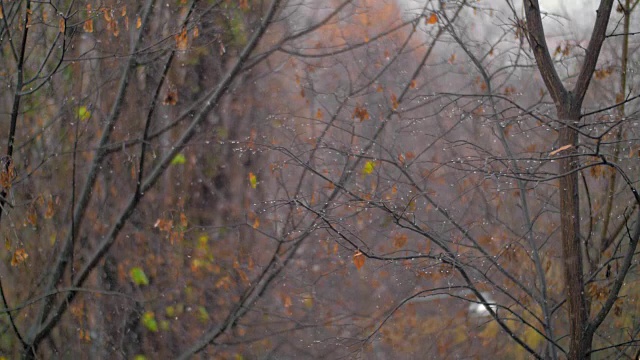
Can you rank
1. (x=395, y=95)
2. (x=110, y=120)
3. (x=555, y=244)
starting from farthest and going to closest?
(x=395, y=95), (x=110, y=120), (x=555, y=244)

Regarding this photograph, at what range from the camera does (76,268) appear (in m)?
5.45

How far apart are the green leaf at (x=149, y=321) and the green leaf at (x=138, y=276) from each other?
0.73 ft

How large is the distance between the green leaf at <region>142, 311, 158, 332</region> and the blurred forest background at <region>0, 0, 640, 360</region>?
14 mm

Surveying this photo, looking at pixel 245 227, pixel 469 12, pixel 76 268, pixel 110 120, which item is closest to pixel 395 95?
pixel 469 12

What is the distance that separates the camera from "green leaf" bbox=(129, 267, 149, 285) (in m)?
5.82

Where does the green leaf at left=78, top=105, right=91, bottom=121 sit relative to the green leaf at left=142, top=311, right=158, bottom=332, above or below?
above

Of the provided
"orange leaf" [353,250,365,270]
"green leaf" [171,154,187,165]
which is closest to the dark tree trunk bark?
"orange leaf" [353,250,365,270]

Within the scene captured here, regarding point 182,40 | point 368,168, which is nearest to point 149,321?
point 368,168

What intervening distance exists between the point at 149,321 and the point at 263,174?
4.51 feet

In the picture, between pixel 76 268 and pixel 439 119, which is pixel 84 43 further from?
pixel 439 119

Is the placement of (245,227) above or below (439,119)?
below

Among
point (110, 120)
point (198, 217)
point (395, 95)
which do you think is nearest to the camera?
point (110, 120)

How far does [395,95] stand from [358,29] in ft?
1.96

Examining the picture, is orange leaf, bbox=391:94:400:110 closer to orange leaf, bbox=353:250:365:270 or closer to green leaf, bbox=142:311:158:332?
orange leaf, bbox=353:250:365:270
